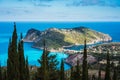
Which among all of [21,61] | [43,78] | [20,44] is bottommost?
[43,78]

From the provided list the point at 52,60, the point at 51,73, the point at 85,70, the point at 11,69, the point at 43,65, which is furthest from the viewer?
the point at 52,60

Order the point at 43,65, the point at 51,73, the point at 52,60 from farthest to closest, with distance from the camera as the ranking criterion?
the point at 52,60, the point at 51,73, the point at 43,65

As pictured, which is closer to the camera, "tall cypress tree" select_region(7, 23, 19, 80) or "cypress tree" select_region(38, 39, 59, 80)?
"cypress tree" select_region(38, 39, 59, 80)

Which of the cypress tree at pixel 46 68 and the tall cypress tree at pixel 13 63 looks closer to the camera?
the cypress tree at pixel 46 68

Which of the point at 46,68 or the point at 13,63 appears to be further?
the point at 13,63

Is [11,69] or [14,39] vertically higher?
[14,39]

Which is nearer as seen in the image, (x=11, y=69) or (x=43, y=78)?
(x=43, y=78)

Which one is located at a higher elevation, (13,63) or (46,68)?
(13,63)

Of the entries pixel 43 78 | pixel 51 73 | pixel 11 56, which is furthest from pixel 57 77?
pixel 43 78

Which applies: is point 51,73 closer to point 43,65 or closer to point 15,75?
point 15,75
